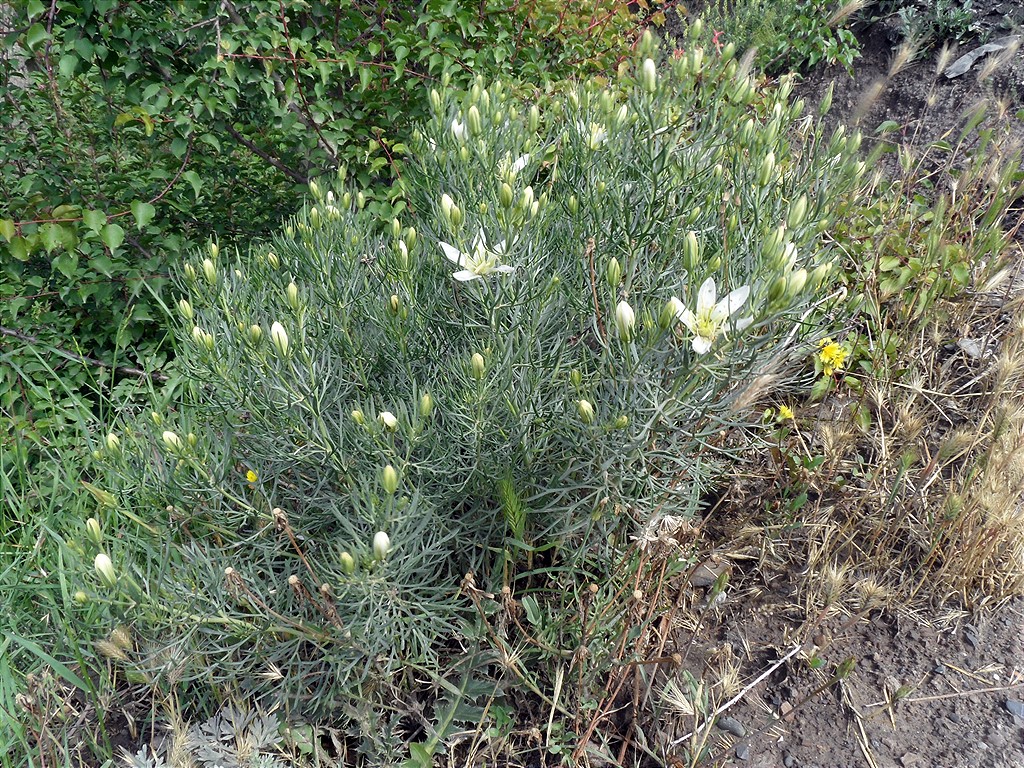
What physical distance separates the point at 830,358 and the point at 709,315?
50.4 inches

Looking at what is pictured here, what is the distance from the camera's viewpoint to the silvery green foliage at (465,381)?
173cm

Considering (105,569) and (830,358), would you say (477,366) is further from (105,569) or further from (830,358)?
(830,358)

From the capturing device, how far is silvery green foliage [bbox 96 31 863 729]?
1727 mm

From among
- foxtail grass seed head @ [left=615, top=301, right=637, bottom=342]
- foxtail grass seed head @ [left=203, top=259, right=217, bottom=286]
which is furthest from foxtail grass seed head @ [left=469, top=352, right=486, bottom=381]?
foxtail grass seed head @ [left=203, top=259, right=217, bottom=286]

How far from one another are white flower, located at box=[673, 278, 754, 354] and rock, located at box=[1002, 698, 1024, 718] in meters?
1.44

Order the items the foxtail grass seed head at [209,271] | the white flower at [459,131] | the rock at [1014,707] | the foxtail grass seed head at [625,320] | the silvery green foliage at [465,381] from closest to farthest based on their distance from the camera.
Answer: the foxtail grass seed head at [625,320]
the silvery green foliage at [465,381]
the foxtail grass seed head at [209,271]
the rock at [1014,707]
the white flower at [459,131]

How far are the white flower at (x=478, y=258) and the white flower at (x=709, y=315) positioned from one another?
0.47 metres

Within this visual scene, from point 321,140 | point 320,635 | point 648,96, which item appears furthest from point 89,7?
point 320,635

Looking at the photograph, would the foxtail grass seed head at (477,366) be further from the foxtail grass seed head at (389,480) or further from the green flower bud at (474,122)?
the green flower bud at (474,122)

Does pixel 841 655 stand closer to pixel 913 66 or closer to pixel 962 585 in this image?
pixel 962 585

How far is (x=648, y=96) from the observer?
6.56 ft

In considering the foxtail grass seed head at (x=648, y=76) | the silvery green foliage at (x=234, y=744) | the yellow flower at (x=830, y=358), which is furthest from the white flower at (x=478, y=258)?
the yellow flower at (x=830, y=358)

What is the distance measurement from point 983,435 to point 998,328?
2.24ft

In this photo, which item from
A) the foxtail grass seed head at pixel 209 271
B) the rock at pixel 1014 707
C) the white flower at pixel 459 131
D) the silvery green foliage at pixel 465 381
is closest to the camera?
the silvery green foliage at pixel 465 381
